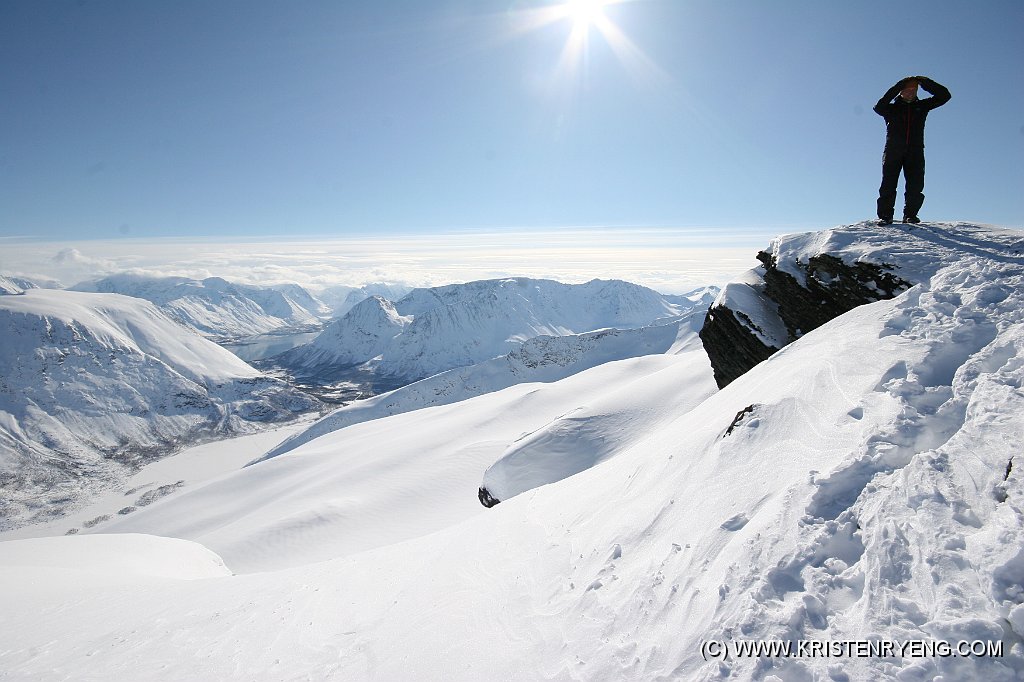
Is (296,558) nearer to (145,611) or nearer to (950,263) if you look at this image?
(145,611)

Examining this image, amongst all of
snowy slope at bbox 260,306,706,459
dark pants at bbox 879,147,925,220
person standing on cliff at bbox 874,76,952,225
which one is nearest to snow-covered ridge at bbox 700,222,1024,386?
dark pants at bbox 879,147,925,220

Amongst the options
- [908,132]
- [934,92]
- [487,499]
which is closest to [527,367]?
[487,499]

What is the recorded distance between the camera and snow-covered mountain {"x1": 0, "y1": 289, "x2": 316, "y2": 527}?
131m

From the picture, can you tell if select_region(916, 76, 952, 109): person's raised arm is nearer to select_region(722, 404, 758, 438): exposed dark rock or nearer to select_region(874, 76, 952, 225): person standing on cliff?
select_region(874, 76, 952, 225): person standing on cliff

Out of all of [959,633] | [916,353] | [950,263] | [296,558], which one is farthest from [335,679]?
[296,558]

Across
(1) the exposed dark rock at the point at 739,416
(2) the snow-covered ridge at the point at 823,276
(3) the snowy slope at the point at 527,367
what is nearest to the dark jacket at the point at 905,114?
(2) the snow-covered ridge at the point at 823,276

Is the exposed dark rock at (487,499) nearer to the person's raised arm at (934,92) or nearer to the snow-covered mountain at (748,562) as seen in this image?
the snow-covered mountain at (748,562)

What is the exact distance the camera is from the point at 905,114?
10211mm

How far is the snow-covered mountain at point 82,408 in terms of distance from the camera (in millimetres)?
131000

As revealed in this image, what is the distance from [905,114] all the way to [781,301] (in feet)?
19.7

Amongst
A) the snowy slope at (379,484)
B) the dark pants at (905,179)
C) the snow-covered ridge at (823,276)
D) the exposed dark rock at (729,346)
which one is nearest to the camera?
the snow-covered ridge at (823,276)

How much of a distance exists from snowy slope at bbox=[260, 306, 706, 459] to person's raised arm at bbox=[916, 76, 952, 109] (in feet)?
382

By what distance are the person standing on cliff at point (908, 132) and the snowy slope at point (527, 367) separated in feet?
378

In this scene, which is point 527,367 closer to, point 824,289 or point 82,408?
point 824,289
